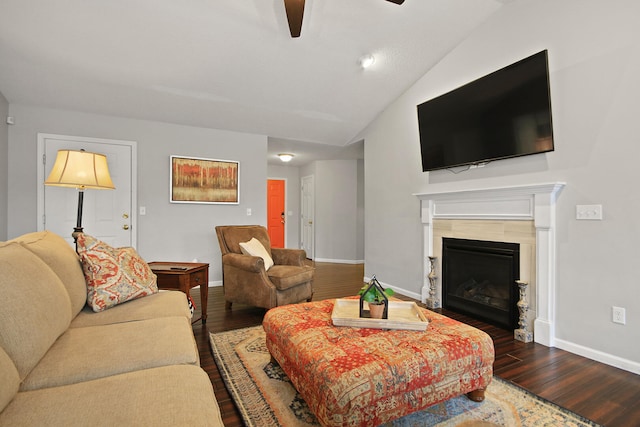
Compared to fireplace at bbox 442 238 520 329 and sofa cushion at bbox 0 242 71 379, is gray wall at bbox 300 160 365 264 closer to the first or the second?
fireplace at bbox 442 238 520 329

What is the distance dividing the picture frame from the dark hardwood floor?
6.21ft

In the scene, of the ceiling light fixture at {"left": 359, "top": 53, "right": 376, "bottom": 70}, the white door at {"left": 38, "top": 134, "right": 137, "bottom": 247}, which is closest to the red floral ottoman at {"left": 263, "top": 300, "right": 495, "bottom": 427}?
the ceiling light fixture at {"left": 359, "top": 53, "right": 376, "bottom": 70}

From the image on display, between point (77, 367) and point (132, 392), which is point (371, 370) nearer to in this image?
point (132, 392)

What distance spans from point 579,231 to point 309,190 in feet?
18.3

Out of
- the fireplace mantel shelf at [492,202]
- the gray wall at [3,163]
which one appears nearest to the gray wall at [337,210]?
the fireplace mantel shelf at [492,202]

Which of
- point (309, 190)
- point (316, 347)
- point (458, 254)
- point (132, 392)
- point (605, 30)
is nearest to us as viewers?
point (132, 392)

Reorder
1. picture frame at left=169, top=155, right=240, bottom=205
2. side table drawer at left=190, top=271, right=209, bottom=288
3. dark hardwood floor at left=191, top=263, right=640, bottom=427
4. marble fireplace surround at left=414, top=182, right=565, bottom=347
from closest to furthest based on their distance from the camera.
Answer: dark hardwood floor at left=191, top=263, right=640, bottom=427
marble fireplace surround at left=414, top=182, right=565, bottom=347
side table drawer at left=190, top=271, right=209, bottom=288
picture frame at left=169, top=155, right=240, bottom=205

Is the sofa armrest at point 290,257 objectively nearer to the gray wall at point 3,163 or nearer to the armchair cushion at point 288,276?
the armchair cushion at point 288,276

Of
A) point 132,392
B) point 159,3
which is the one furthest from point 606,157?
point 159,3

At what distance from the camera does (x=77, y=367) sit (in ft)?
3.84

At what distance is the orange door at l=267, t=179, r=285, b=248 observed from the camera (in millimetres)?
7801

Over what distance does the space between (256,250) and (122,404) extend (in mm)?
2491

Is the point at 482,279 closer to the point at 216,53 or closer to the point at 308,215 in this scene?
the point at 216,53

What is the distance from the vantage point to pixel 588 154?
2355mm
